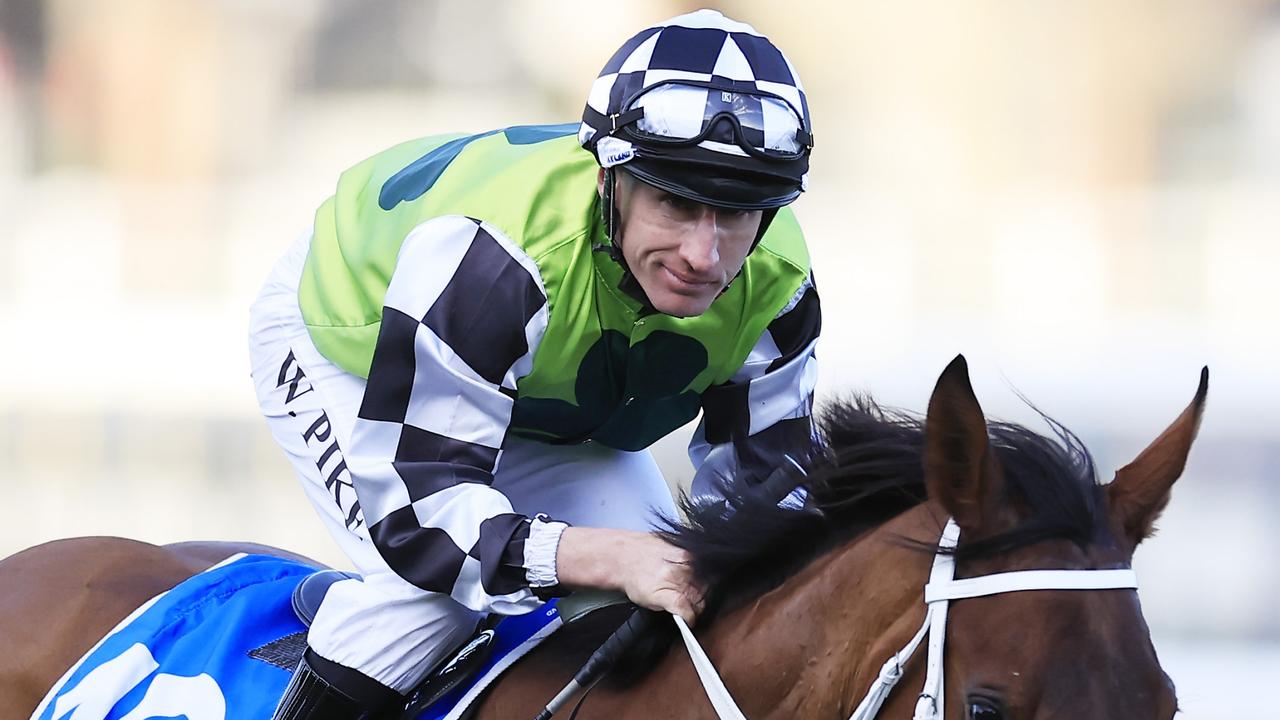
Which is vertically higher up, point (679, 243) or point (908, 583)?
point (679, 243)

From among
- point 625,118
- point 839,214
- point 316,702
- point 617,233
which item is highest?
Result: point 625,118

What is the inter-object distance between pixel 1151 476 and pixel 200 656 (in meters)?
1.15

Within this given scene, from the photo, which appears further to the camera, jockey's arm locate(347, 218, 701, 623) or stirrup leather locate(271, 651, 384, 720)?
stirrup leather locate(271, 651, 384, 720)

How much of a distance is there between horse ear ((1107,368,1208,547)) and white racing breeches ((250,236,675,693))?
66cm

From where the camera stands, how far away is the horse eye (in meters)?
1.23

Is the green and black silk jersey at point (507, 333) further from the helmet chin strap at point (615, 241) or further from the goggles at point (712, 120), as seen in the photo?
the goggles at point (712, 120)

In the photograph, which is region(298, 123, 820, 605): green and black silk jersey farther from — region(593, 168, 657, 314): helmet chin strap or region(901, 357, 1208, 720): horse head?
region(901, 357, 1208, 720): horse head

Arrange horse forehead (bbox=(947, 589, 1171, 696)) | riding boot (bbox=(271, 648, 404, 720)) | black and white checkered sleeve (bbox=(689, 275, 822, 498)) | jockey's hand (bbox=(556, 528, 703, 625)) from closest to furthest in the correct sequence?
horse forehead (bbox=(947, 589, 1171, 696)) < jockey's hand (bbox=(556, 528, 703, 625)) < riding boot (bbox=(271, 648, 404, 720)) < black and white checkered sleeve (bbox=(689, 275, 822, 498))

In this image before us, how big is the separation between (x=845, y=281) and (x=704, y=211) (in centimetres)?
350

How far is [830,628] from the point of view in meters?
1.41

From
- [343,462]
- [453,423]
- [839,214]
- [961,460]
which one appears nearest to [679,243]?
[453,423]

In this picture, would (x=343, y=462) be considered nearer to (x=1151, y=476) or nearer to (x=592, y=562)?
(x=592, y=562)

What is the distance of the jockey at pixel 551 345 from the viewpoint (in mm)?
1563

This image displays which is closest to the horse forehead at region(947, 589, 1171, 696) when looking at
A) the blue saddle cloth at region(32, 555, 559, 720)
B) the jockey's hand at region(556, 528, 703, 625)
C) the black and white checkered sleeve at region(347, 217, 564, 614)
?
the jockey's hand at region(556, 528, 703, 625)
